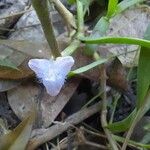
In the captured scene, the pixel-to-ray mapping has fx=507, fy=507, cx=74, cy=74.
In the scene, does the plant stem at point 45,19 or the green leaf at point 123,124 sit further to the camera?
the green leaf at point 123,124

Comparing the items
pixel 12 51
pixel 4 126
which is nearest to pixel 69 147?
Answer: pixel 4 126

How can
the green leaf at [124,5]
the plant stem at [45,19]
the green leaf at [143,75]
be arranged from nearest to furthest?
the plant stem at [45,19], the green leaf at [143,75], the green leaf at [124,5]

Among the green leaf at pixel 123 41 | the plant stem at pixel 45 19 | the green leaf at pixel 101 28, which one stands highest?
the plant stem at pixel 45 19

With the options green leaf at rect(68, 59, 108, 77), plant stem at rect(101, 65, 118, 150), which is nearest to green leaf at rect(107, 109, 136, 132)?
plant stem at rect(101, 65, 118, 150)

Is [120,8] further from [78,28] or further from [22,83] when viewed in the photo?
[22,83]

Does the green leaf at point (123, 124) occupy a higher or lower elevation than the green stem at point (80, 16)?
lower

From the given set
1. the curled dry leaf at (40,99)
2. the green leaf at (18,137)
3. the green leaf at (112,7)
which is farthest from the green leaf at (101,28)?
the green leaf at (18,137)

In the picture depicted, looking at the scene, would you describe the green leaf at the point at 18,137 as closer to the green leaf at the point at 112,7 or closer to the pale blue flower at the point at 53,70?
the pale blue flower at the point at 53,70
